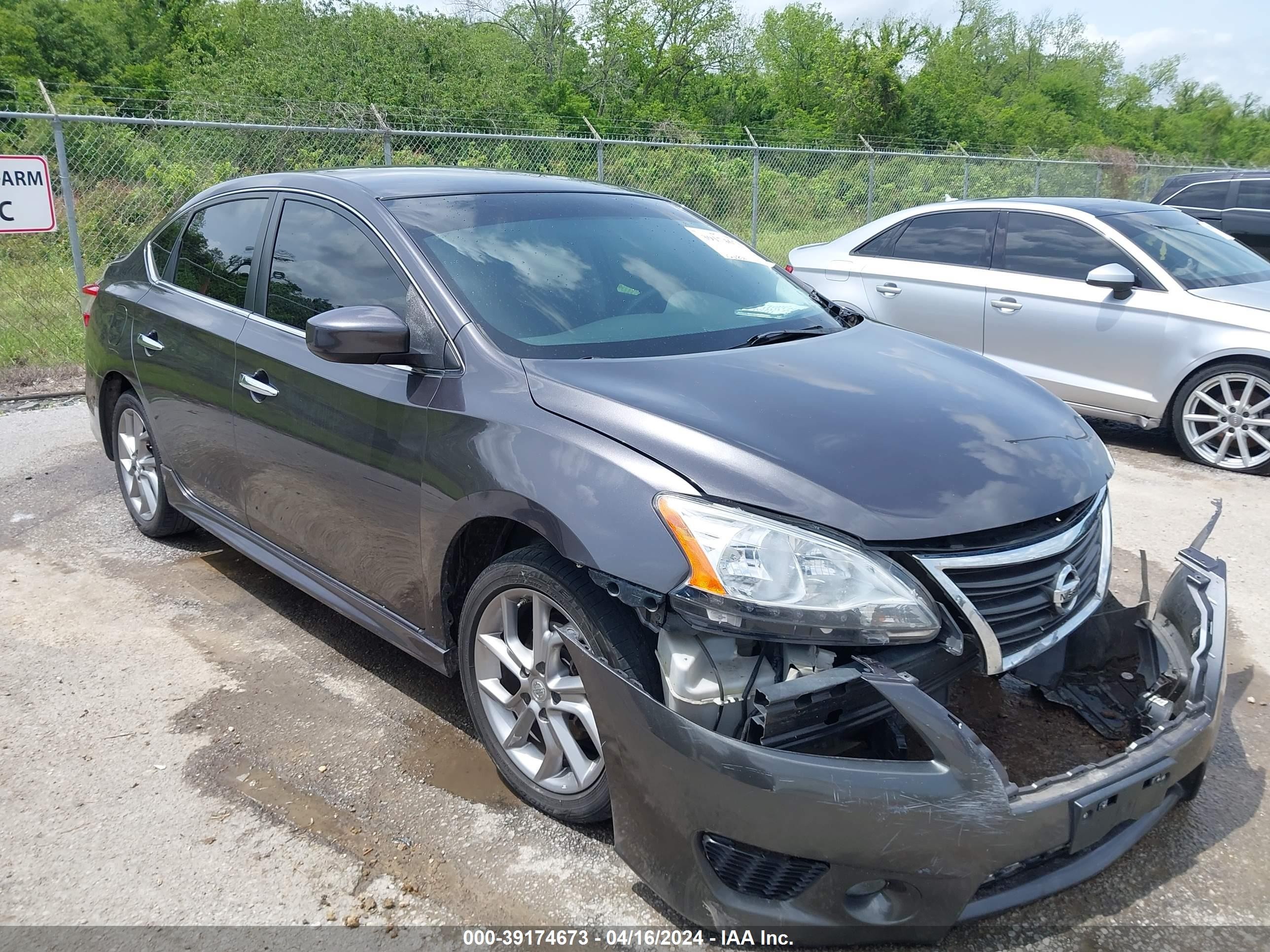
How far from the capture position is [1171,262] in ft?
21.5

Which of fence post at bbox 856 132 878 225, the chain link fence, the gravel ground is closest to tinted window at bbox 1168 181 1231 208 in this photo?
the chain link fence

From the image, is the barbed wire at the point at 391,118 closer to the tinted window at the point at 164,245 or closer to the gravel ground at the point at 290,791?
the tinted window at the point at 164,245

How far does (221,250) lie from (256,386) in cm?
86

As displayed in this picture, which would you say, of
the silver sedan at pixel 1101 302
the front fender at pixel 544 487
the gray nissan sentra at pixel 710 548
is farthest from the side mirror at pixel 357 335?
the silver sedan at pixel 1101 302

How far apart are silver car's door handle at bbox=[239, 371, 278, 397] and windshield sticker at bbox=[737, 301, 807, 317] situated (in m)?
1.64

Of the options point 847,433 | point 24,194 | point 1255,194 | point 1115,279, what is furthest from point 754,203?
point 847,433

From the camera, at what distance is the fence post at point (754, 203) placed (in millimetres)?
13289

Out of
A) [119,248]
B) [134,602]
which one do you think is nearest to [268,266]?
[134,602]

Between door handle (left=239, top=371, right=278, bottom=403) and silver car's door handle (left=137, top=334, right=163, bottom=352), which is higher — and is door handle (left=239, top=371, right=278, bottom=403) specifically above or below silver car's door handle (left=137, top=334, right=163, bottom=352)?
above

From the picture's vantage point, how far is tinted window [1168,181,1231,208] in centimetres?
1172

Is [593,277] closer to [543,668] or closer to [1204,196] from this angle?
[543,668]

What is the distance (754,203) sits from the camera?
45.0 ft

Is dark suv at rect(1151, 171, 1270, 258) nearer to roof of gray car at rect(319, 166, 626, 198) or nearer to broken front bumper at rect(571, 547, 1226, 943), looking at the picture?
roof of gray car at rect(319, 166, 626, 198)

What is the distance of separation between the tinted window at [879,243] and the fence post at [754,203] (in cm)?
510
